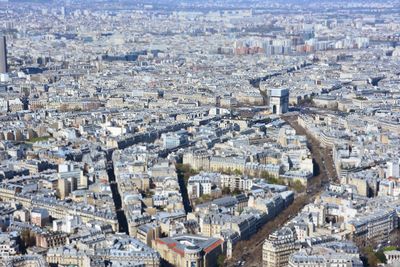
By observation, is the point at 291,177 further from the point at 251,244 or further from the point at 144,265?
the point at 144,265

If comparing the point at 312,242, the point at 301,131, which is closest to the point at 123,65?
the point at 301,131

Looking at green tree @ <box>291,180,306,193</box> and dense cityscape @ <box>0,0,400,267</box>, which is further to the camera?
green tree @ <box>291,180,306,193</box>

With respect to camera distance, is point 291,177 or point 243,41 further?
point 243,41

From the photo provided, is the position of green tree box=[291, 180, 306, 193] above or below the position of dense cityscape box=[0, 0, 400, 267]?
below

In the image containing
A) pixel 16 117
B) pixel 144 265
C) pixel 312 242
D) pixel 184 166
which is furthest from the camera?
A: pixel 16 117

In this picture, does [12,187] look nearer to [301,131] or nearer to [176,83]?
[301,131]

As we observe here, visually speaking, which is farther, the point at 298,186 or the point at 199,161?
the point at 199,161

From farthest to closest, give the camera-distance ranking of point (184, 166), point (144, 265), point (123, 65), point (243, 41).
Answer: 1. point (243, 41)
2. point (123, 65)
3. point (184, 166)
4. point (144, 265)

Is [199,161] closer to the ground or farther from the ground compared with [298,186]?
farther from the ground
